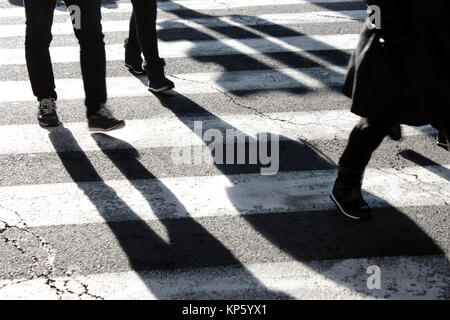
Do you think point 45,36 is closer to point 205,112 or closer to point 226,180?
point 205,112

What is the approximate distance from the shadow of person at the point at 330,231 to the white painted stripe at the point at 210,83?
1.67m

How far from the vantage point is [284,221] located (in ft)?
12.0

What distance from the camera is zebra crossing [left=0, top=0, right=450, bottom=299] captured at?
318cm

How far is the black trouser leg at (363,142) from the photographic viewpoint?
3.40 meters

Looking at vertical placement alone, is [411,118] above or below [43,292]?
above

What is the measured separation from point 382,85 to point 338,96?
2.17 m

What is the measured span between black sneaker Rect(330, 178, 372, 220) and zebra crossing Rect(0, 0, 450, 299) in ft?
0.17

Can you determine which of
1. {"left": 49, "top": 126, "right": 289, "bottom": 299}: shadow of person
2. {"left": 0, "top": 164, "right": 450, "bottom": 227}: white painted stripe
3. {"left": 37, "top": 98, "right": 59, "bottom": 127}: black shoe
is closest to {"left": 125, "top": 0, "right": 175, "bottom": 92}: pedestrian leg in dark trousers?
{"left": 37, "top": 98, "right": 59, "bottom": 127}: black shoe

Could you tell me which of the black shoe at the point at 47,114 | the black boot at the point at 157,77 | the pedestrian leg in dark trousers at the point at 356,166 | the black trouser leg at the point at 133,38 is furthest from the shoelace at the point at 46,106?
the pedestrian leg in dark trousers at the point at 356,166

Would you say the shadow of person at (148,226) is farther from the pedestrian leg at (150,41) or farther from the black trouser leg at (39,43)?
the pedestrian leg at (150,41)

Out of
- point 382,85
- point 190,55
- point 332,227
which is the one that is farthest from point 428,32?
point 190,55

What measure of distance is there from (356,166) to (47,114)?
243cm

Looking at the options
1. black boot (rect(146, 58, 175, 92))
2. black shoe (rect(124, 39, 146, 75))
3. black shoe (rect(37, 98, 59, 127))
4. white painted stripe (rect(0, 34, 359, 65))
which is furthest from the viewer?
white painted stripe (rect(0, 34, 359, 65))

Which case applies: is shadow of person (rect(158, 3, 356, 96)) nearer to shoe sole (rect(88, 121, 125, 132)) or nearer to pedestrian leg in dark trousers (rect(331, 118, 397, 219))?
shoe sole (rect(88, 121, 125, 132))
